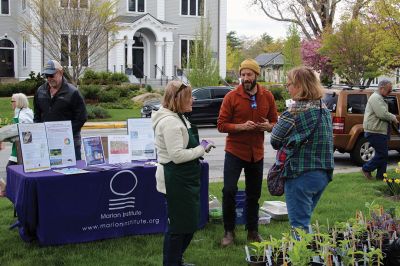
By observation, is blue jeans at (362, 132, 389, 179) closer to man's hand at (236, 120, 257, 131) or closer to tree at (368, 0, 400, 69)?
man's hand at (236, 120, 257, 131)

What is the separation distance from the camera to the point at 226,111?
5.81 m

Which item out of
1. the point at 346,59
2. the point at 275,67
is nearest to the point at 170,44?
the point at 346,59

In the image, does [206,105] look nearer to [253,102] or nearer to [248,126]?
[253,102]

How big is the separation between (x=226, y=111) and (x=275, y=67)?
77.9 meters

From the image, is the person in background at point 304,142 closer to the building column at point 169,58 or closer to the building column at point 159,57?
the building column at point 159,57

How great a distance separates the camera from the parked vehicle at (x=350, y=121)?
12242 millimetres

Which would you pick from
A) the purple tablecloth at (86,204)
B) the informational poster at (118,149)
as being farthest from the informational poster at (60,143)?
the informational poster at (118,149)

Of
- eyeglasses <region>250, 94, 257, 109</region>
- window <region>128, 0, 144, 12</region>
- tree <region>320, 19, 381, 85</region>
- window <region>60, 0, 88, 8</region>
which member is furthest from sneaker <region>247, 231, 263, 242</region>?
window <region>128, 0, 144, 12</region>

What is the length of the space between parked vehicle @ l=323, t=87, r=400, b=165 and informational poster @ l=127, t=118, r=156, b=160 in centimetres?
679

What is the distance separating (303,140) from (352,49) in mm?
30554

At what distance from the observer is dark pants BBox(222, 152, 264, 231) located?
19.2 ft

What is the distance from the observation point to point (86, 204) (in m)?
5.93

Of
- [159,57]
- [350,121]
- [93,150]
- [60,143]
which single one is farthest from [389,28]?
[159,57]

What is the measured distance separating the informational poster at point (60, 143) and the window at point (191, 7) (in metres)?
37.6
